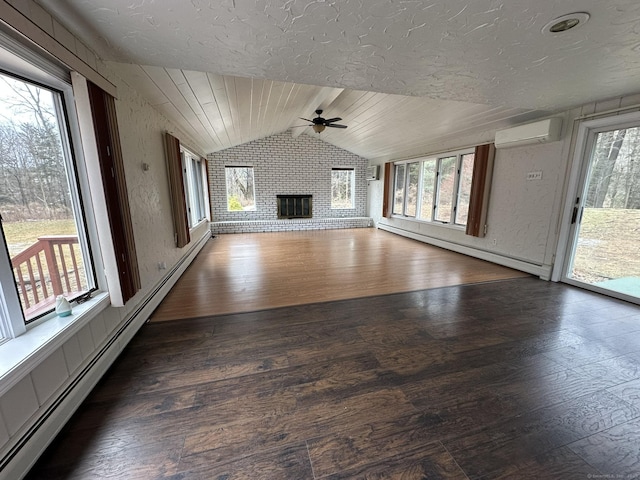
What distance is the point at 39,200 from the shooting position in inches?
56.4

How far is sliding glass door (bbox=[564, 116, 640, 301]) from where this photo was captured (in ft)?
9.07

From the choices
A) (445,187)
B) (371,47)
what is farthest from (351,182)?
(371,47)

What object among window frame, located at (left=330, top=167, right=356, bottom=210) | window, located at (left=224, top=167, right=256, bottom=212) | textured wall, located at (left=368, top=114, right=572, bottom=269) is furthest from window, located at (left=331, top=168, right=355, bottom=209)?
textured wall, located at (left=368, top=114, right=572, bottom=269)

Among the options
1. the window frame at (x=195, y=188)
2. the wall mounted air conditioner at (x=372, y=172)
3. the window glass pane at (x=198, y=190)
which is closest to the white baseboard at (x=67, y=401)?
the window frame at (x=195, y=188)

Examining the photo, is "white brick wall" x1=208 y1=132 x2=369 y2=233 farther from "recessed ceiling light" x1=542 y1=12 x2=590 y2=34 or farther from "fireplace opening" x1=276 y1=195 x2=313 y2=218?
"recessed ceiling light" x1=542 y1=12 x2=590 y2=34

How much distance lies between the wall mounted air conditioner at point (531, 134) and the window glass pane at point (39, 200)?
16.4 feet

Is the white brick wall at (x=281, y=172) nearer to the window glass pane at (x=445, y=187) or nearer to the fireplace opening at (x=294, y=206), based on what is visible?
the fireplace opening at (x=294, y=206)

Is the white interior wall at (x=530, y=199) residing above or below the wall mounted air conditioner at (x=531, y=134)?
below

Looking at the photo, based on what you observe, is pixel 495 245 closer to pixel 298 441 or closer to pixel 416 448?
pixel 416 448

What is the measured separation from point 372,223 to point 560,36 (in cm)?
691

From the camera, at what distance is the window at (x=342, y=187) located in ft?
27.1

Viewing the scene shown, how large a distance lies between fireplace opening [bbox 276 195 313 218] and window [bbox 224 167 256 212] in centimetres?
84

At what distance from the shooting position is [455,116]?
400 centimetres

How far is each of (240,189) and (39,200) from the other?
6.31 meters
